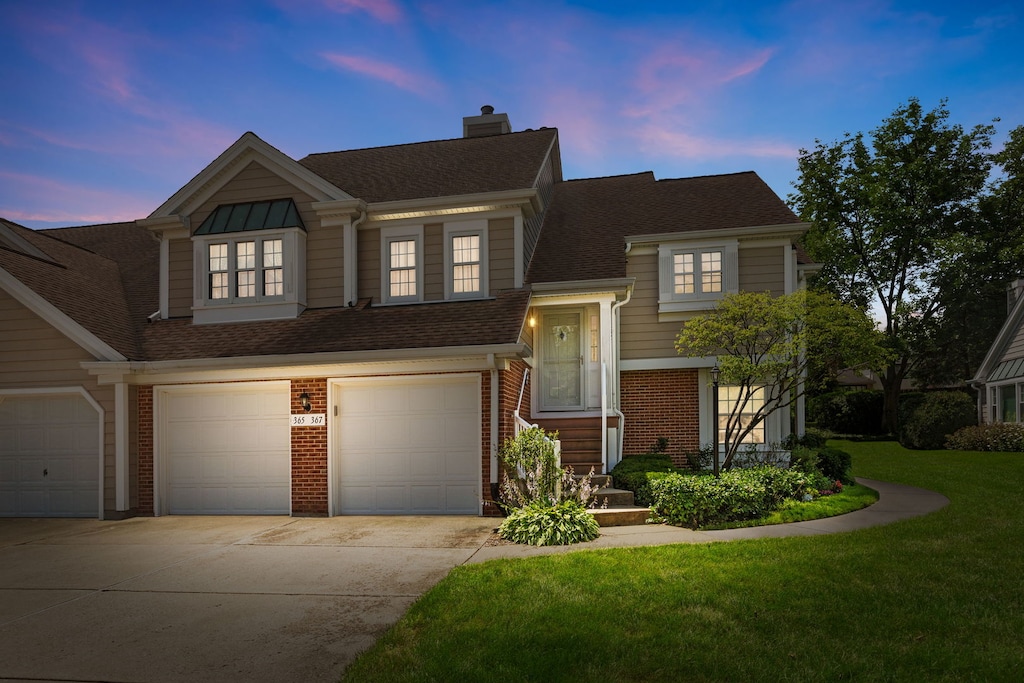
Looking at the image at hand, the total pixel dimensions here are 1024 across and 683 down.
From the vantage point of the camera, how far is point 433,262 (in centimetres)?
1370

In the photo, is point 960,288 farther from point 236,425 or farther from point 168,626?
point 168,626

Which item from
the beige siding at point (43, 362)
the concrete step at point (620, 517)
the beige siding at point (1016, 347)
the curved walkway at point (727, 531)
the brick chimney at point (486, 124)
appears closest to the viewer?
the curved walkway at point (727, 531)

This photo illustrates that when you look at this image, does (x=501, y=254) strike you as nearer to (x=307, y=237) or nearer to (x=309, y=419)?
(x=307, y=237)

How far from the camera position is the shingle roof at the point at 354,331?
38.6ft

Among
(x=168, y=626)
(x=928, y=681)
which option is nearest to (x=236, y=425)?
(x=168, y=626)

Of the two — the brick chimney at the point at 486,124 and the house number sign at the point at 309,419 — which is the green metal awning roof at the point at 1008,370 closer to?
the brick chimney at the point at 486,124

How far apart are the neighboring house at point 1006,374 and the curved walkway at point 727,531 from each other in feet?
51.0

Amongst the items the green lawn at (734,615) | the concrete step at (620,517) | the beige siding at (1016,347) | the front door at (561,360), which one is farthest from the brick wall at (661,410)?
the beige siding at (1016,347)

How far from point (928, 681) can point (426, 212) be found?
11413mm

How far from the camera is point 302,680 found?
467 centimetres

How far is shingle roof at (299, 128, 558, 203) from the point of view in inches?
555

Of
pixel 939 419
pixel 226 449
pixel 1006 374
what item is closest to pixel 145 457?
pixel 226 449

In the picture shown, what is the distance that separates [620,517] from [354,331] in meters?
5.96

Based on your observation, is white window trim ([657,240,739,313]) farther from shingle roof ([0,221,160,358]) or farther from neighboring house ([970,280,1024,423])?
neighboring house ([970,280,1024,423])
